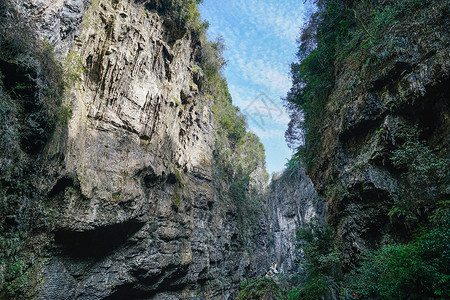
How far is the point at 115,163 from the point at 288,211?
96.7 ft

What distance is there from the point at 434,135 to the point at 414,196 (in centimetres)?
183

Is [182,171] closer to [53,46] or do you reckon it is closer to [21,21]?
[53,46]

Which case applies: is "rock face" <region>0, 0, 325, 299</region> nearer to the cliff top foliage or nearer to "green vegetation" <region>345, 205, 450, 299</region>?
the cliff top foliage

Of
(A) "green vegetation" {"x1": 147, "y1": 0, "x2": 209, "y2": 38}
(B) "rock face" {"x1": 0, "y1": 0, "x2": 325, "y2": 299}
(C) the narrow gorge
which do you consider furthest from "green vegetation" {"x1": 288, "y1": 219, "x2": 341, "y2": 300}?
(A) "green vegetation" {"x1": 147, "y1": 0, "x2": 209, "y2": 38}

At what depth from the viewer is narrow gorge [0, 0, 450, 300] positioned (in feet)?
20.0

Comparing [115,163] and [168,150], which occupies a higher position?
[168,150]

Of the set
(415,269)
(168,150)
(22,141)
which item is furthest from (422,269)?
(168,150)

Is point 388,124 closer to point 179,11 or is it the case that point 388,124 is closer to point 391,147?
point 391,147

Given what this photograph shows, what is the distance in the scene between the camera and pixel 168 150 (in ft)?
44.5

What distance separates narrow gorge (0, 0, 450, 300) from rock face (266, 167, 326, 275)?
16.8 m

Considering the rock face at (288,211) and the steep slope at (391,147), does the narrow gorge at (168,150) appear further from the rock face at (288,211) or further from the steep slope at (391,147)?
the rock face at (288,211)

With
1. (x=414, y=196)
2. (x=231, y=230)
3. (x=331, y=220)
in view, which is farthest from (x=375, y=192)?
(x=231, y=230)

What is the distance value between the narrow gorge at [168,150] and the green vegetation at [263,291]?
4cm

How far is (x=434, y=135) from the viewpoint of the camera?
6.25m
